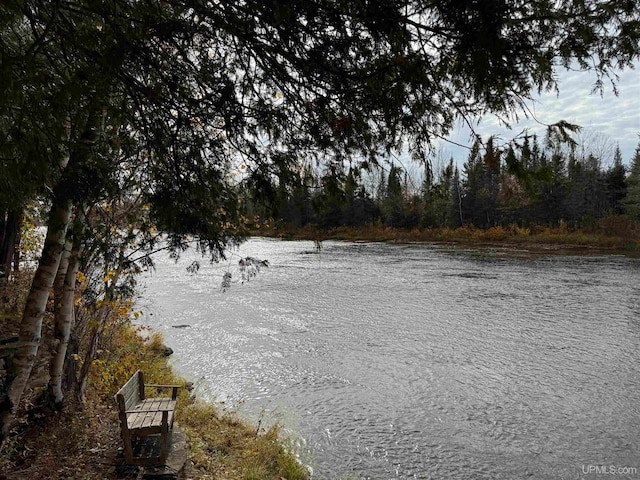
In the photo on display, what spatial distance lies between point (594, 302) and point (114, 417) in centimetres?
1495

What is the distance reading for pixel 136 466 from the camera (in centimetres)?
469

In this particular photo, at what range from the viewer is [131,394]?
542cm

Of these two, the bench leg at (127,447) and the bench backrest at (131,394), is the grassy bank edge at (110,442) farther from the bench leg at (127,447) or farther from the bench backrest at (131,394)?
the bench backrest at (131,394)

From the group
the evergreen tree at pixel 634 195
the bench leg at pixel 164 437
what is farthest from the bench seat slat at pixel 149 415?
the evergreen tree at pixel 634 195

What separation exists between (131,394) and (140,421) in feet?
1.77

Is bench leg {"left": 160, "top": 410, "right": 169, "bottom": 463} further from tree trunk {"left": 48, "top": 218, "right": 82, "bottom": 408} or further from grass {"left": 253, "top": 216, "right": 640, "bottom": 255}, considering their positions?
grass {"left": 253, "top": 216, "right": 640, "bottom": 255}

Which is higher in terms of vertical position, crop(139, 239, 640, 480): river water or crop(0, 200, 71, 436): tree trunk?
crop(0, 200, 71, 436): tree trunk

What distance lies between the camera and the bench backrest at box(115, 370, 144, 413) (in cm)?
479

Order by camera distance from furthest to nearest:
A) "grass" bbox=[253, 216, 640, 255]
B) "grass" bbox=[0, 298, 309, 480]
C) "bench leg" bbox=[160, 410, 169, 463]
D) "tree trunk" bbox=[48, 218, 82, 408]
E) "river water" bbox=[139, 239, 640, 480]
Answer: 1. "grass" bbox=[253, 216, 640, 255]
2. "river water" bbox=[139, 239, 640, 480]
3. "tree trunk" bbox=[48, 218, 82, 408]
4. "bench leg" bbox=[160, 410, 169, 463]
5. "grass" bbox=[0, 298, 309, 480]

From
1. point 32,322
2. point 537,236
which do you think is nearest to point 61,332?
point 32,322

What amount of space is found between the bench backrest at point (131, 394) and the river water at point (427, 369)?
1.92m

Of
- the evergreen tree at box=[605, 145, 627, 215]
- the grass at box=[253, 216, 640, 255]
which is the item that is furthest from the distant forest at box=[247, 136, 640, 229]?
the evergreen tree at box=[605, 145, 627, 215]

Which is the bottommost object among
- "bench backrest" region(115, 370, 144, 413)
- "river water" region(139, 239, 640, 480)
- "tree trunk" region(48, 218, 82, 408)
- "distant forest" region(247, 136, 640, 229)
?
"river water" region(139, 239, 640, 480)

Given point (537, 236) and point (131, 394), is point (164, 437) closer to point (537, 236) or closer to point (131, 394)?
point (131, 394)
